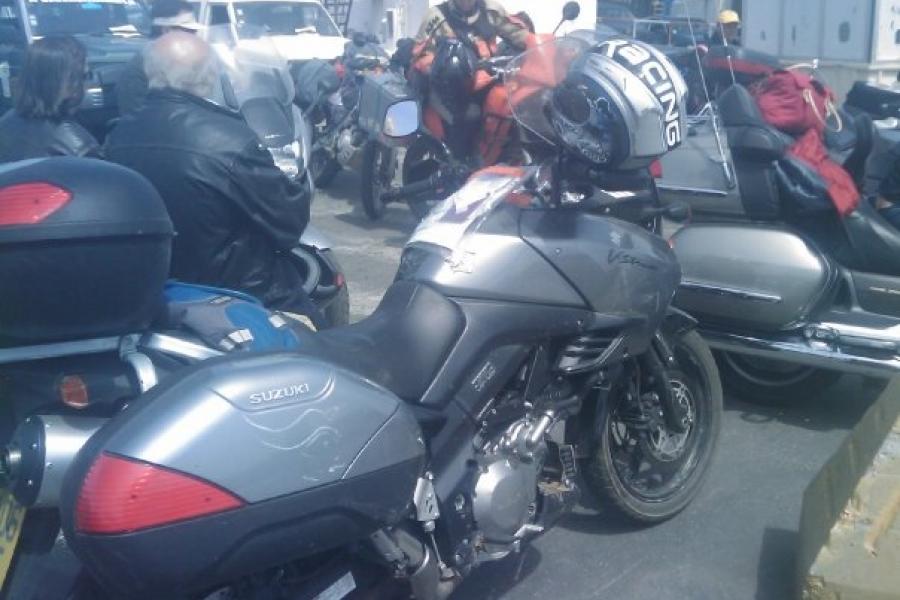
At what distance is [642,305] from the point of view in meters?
3.32

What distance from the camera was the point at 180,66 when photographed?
3.70 m

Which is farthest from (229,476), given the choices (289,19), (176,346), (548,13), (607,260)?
(289,19)

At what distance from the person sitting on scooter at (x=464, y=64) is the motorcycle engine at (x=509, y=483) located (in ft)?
14.8

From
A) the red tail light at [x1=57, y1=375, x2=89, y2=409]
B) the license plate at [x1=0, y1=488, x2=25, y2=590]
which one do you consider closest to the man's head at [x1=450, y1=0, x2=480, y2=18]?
the red tail light at [x1=57, y1=375, x2=89, y2=409]

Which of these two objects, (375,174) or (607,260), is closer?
(607,260)

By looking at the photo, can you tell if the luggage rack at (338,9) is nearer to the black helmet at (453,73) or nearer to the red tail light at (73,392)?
the black helmet at (453,73)

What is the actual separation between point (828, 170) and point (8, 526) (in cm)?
355

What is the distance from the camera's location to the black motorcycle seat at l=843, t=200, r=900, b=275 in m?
4.55

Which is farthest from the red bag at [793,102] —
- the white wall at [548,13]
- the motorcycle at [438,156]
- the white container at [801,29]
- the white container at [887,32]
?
the white wall at [548,13]

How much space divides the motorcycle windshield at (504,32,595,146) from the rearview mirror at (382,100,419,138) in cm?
433

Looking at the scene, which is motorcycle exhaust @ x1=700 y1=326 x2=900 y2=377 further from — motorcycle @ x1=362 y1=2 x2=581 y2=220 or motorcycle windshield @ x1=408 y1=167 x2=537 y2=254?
motorcycle @ x1=362 y1=2 x2=581 y2=220

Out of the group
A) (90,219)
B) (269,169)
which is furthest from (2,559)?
(269,169)

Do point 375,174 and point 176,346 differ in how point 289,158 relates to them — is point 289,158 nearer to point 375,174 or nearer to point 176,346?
point 176,346

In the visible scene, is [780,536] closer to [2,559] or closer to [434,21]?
[2,559]
